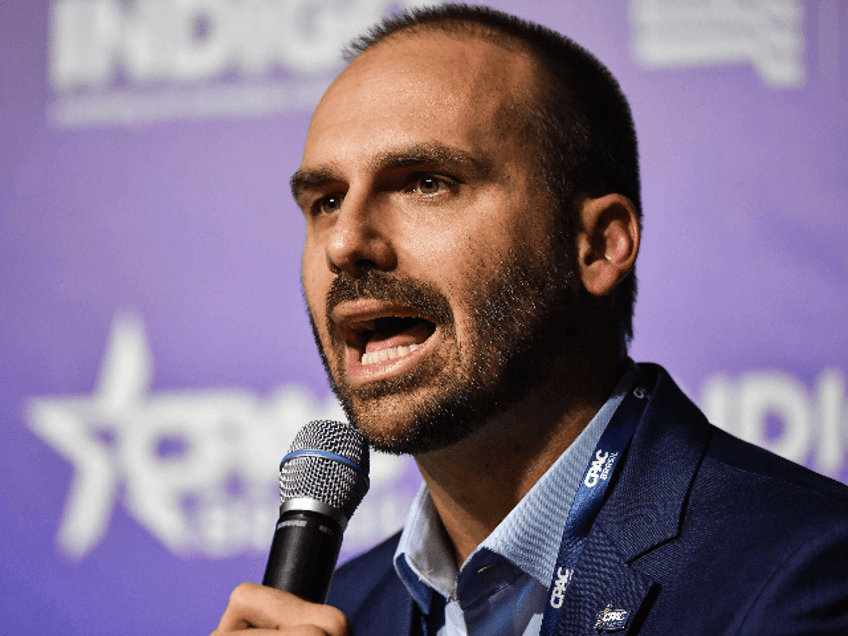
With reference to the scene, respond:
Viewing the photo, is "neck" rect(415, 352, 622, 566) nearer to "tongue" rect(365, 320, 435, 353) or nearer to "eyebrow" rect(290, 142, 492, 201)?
"tongue" rect(365, 320, 435, 353)

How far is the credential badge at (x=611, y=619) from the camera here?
1332 mm

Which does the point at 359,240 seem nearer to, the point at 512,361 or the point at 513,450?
the point at 512,361

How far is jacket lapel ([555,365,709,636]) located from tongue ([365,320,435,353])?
1.38 ft

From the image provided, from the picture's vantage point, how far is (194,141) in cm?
311

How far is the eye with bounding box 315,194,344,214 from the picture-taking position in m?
1.77

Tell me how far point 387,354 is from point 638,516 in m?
0.52

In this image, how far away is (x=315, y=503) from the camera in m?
1.34

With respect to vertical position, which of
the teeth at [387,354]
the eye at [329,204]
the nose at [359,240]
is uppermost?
the eye at [329,204]

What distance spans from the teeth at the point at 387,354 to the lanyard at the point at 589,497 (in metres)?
0.38

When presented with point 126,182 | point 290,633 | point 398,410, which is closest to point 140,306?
point 126,182

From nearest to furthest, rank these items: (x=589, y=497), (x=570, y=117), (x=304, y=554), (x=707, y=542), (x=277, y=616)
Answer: (x=277, y=616)
(x=304, y=554)
(x=707, y=542)
(x=589, y=497)
(x=570, y=117)

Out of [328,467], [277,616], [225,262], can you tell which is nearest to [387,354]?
[328,467]

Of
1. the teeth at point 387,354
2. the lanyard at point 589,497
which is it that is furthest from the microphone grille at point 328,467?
the lanyard at point 589,497

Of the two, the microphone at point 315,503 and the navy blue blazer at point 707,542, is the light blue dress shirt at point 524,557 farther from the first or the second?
the microphone at point 315,503
